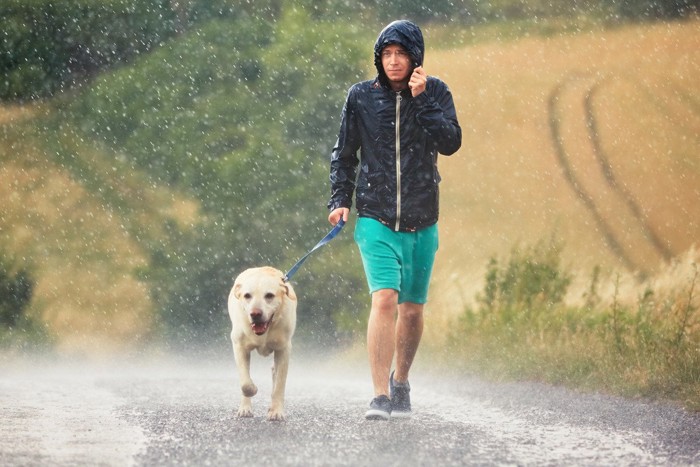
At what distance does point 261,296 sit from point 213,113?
38.6 ft

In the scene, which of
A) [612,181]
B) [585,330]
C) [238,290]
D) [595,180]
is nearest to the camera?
[238,290]

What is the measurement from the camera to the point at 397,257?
21.2 ft

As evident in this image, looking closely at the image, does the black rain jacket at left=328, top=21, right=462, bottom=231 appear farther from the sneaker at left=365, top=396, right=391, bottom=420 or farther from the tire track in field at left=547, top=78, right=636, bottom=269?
the tire track in field at left=547, top=78, right=636, bottom=269

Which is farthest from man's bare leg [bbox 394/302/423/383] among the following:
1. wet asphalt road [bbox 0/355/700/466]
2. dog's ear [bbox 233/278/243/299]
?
dog's ear [bbox 233/278/243/299]

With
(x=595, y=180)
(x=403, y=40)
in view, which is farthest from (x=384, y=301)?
(x=595, y=180)

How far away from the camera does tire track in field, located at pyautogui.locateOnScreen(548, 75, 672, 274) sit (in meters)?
14.2

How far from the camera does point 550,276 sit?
11164mm

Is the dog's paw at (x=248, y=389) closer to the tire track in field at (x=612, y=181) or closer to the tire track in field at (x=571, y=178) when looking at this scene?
the tire track in field at (x=612, y=181)

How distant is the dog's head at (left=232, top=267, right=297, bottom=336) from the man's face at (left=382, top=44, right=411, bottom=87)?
1.36 m

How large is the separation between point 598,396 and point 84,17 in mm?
15027

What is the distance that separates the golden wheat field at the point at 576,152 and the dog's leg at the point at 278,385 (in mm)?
5454

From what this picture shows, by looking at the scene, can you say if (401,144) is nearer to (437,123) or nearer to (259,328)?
(437,123)

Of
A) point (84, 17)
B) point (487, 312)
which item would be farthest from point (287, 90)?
point (487, 312)

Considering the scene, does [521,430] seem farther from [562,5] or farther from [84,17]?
[84,17]
